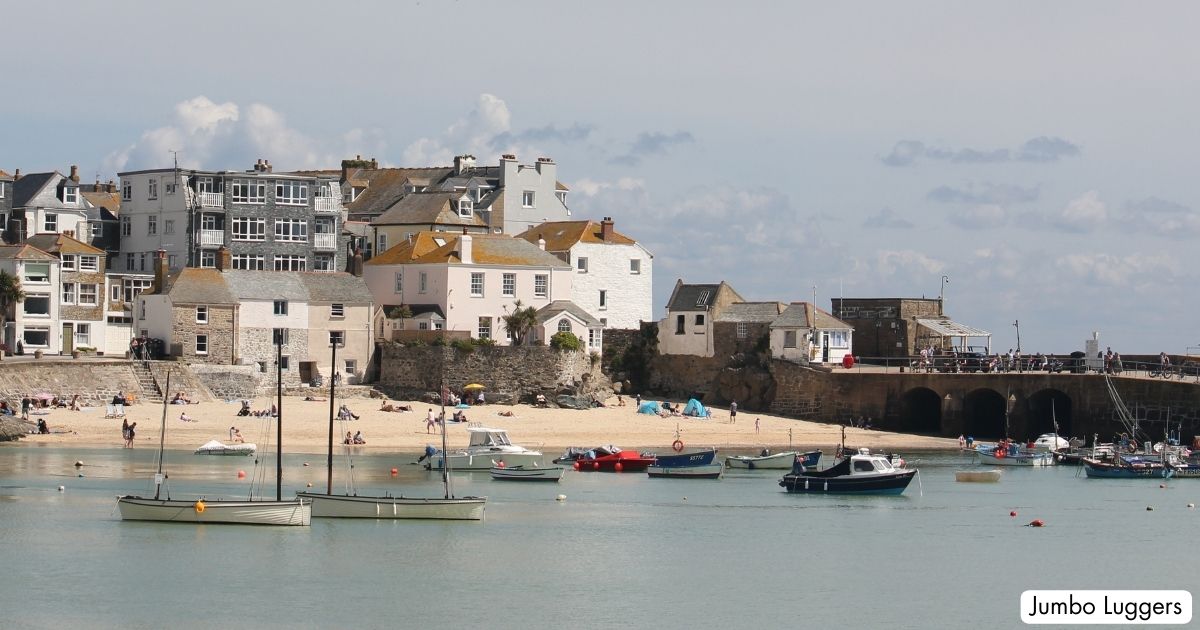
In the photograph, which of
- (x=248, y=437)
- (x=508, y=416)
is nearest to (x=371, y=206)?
(x=508, y=416)

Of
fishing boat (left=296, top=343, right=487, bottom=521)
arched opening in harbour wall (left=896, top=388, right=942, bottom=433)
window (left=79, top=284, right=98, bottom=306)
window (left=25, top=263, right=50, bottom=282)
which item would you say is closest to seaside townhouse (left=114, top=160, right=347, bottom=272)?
window (left=79, top=284, right=98, bottom=306)

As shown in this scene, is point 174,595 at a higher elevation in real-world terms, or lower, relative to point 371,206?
lower

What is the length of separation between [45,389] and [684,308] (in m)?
30.8

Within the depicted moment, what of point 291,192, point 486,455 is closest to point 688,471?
point 486,455

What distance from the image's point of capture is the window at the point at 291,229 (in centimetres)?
9225

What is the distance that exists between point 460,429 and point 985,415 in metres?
25.6

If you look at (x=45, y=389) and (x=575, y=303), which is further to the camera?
(x=575, y=303)

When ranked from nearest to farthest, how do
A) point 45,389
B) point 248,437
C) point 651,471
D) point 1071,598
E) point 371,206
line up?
point 1071,598, point 651,471, point 248,437, point 45,389, point 371,206

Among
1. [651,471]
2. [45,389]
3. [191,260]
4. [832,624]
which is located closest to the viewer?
[832,624]

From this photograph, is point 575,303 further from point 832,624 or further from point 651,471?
point 832,624

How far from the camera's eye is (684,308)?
Answer: 9156 centimetres

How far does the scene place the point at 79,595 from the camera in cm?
4053

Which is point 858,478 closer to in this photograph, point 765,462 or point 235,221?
point 765,462

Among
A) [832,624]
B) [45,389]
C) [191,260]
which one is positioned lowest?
[832,624]
